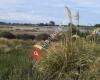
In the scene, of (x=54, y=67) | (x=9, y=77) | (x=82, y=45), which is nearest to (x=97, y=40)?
(x=82, y=45)

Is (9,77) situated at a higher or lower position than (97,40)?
lower

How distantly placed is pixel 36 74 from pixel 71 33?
5.16 ft

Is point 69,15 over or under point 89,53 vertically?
over

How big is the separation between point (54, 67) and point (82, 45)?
1.03 metres

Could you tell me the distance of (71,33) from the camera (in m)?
12.4

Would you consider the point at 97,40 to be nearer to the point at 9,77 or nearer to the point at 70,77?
the point at 70,77

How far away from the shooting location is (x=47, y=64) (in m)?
12.0

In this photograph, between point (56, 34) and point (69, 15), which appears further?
point (56, 34)

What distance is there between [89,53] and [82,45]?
324 millimetres

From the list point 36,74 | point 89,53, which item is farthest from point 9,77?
point 89,53

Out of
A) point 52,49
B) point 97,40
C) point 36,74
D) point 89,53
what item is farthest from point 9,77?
point 97,40

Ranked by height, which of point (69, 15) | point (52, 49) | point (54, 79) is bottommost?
point (54, 79)

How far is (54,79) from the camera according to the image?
38.5 ft

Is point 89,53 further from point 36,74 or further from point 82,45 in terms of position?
point 36,74
